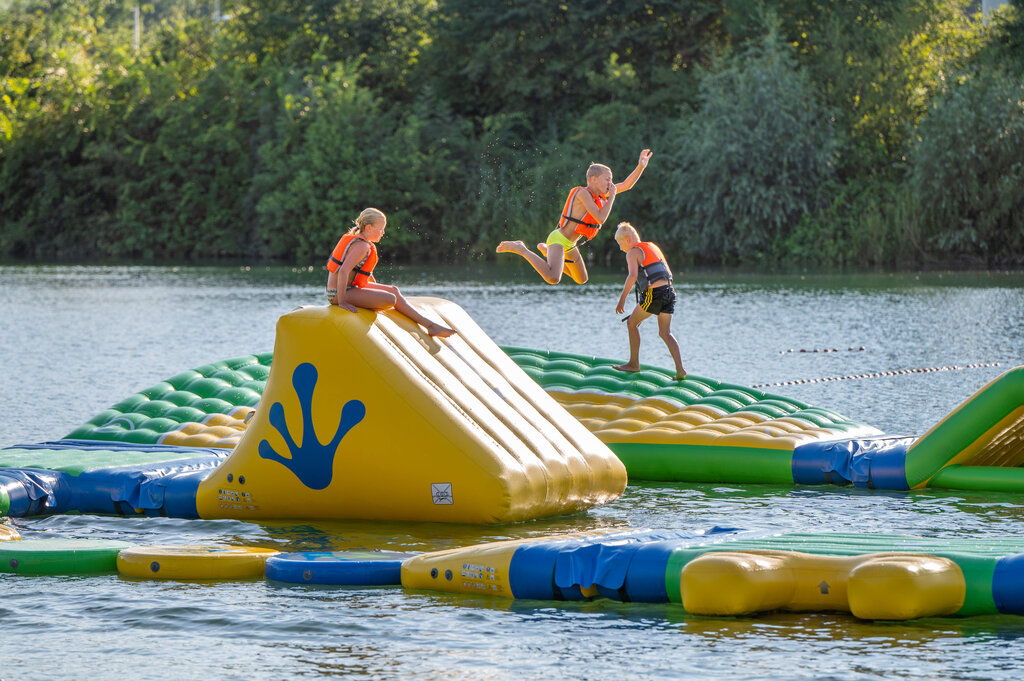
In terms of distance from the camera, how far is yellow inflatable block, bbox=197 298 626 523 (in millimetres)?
8977

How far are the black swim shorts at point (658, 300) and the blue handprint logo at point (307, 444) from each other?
4681 mm

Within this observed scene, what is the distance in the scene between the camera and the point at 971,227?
1548 inches

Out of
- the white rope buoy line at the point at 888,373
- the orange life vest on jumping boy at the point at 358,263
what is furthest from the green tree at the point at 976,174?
the orange life vest on jumping boy at the point at 358,263

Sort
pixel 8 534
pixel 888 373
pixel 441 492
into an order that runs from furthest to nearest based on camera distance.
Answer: pixel 888 373, pixel 441 492, pixel 8 534

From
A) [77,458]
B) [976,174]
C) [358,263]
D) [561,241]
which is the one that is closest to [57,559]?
[77,458]

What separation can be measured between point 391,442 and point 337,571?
1.68m

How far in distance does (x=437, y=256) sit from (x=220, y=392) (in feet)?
129

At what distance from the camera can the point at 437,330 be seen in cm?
968

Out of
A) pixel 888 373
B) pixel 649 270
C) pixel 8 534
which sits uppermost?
pixel 649 270

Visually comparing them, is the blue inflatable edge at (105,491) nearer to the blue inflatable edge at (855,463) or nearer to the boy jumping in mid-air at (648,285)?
the blue inflatable edge at (855,463)

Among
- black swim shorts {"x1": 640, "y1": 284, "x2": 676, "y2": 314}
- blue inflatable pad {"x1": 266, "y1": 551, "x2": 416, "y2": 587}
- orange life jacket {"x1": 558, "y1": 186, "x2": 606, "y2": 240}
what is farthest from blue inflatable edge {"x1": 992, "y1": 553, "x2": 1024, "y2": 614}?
black swim shorts {"x1": 640, "y1": 284, "x2": 676, "y2": 314}

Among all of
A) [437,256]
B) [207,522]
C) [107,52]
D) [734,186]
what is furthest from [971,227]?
[107,52]

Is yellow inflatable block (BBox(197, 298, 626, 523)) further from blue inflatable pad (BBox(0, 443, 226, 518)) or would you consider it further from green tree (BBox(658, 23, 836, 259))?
green tree (BBox(658, 23, 836, 259))

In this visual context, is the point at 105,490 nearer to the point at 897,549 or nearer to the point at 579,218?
the point at 579,218
